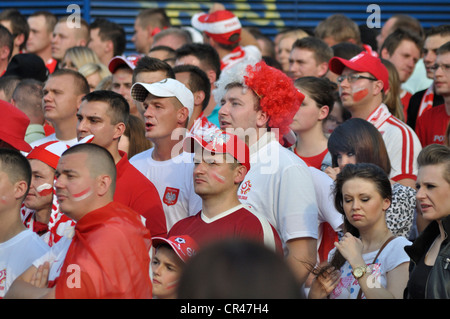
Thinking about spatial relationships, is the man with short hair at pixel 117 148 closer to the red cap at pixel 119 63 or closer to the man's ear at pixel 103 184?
the man's ear at pixel 103 184

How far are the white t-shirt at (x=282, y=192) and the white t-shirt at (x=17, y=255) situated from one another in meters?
1.26

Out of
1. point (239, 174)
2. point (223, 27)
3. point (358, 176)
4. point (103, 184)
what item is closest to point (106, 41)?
point (223, 27)

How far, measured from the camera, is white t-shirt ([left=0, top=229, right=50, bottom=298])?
4613mm

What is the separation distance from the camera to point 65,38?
9.95 meters

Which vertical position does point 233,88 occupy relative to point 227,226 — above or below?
above

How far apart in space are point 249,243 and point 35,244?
9.15 ft

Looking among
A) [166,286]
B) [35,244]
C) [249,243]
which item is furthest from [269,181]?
[249,243]

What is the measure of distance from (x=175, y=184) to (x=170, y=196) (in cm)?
9

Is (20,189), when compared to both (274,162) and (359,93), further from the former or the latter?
(359,93)

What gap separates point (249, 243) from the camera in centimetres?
223

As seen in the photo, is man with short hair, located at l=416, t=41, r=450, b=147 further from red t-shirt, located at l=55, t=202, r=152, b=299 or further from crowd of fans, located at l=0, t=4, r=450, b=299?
red t-shirt, located at l=55, t=202, r=152, b=299

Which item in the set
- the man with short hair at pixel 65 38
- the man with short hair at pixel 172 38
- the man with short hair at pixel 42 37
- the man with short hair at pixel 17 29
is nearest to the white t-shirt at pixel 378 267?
the man with short hair at pixel 172 38

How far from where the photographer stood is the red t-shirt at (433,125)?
6.94 m
